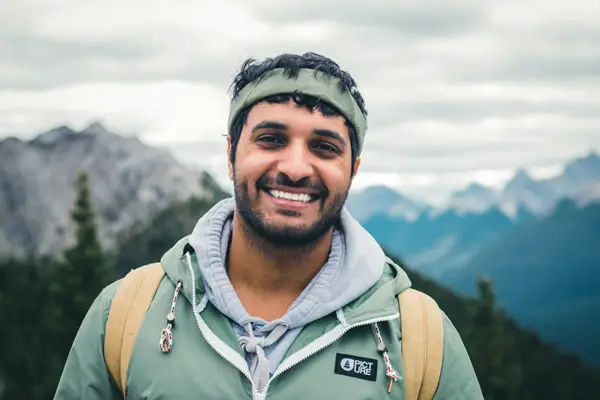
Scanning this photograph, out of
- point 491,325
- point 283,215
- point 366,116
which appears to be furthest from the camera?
point 491,325

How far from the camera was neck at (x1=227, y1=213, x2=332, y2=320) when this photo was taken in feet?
14.2

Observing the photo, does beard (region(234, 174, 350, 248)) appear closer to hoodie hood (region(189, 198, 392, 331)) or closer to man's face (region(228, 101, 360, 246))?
man's face (region(228, 101, 360, 246))

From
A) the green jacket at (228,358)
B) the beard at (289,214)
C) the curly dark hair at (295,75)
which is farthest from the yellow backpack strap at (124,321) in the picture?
the curly dark hair at (295,75)

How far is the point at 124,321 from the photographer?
4.02m

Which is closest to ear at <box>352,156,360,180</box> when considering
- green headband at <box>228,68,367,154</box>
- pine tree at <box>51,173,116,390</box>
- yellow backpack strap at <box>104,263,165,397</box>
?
green headband at <box>228,68,367,154</box>

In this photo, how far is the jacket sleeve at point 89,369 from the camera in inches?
157

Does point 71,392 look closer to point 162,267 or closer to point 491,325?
point 162,267

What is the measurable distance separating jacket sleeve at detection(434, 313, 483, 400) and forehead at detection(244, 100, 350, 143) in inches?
51.5

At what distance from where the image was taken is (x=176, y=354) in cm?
393

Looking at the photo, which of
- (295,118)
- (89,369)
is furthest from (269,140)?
(89,369)

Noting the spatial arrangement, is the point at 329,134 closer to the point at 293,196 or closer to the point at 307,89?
the point at 307,89

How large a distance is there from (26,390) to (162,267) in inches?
2734

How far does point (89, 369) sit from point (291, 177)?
1.54 metres

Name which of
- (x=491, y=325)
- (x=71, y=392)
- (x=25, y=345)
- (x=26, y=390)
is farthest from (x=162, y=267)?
(x=25, y=345)
